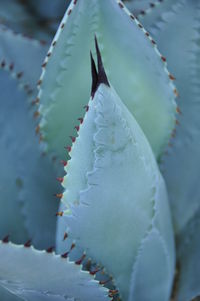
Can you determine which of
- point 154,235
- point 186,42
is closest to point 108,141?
point 154,235

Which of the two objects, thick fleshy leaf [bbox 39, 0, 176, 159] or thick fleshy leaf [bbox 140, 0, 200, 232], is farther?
thick fleshy leaf [bbox 140, 0, 200, 232]

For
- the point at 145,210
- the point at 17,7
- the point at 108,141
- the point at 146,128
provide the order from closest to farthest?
the point at 108,141 → the point at 145,210 → the point at 146,128 → the point at 17,7

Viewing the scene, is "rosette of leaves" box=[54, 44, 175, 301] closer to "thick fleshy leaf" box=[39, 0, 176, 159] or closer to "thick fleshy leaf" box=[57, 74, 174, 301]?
"thick fleshy leaf" box=[57, 74, 174, 301]

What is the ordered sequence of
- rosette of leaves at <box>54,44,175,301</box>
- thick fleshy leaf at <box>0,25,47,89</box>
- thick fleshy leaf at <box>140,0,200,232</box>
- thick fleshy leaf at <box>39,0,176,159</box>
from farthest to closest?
thick fleshy leaf at <box>0,25,47,89</box> < thick fleshy leaf at <box>140,0,200,232</box> < thick fleshy leaf at <box>39,0,176,159</box> < rosette of leaves at <box>54,44,175,301</box>

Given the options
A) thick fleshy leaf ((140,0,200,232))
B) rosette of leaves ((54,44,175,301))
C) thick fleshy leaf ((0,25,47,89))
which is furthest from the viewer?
thick fleshy leaf ((0,25,47,89))

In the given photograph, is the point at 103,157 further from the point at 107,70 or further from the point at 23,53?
the point at 23,53

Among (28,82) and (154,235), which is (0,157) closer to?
(28,82)

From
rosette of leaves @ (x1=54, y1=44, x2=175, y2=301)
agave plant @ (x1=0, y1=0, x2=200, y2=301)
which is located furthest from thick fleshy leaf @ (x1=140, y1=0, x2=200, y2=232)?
rosette of leaves @ (x1=54, y1=44, x2=175, y2=301)
